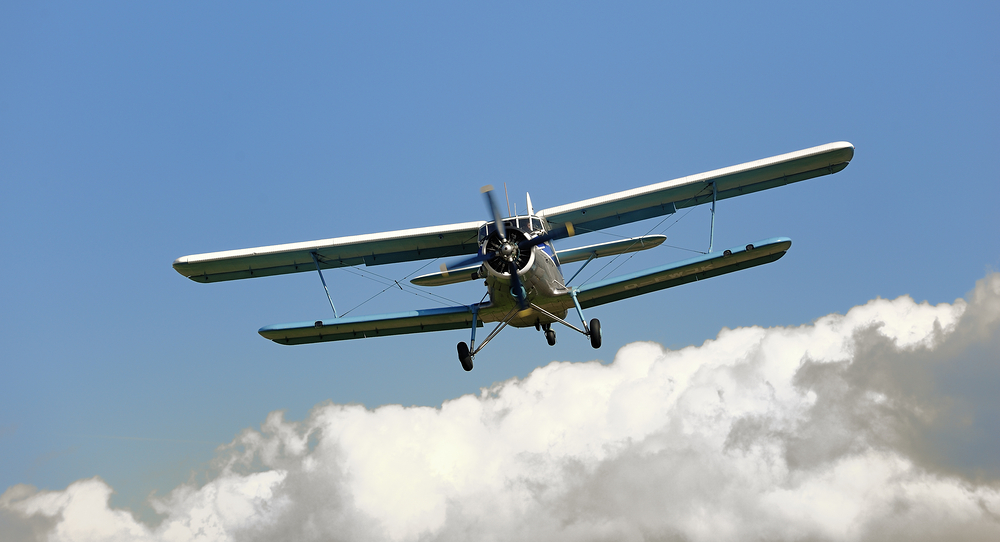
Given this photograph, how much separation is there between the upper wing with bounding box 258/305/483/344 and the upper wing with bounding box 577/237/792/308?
3677 mm

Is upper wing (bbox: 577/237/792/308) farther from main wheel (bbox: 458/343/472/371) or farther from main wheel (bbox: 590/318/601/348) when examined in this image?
main wheel (bbox: 458/343/472/371)

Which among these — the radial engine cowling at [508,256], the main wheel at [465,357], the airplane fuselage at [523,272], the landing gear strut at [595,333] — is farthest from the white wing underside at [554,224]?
the main wheel at [465,357]

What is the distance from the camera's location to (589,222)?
74.0ft

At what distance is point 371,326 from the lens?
22641 millimetres

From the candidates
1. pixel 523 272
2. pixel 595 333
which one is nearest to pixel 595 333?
pixel 595 333

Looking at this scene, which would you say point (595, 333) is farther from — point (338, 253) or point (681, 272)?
point (338, 253)

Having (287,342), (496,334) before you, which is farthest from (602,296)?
(287,342)

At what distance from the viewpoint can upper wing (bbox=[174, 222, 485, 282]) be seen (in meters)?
22.5

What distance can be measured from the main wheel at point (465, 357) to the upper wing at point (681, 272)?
346 centimetres

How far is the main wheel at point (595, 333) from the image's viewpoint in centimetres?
2011

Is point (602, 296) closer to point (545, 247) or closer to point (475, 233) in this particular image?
point (545, 247)

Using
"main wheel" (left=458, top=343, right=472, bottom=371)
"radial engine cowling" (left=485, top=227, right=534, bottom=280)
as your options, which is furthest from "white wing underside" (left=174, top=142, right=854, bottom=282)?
"main wheel" (left=458, top=343, right=472, bottom=371)

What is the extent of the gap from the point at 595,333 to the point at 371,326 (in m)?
6.65

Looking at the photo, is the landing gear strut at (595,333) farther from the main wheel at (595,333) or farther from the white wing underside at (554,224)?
the white wing underside at (554,224)
